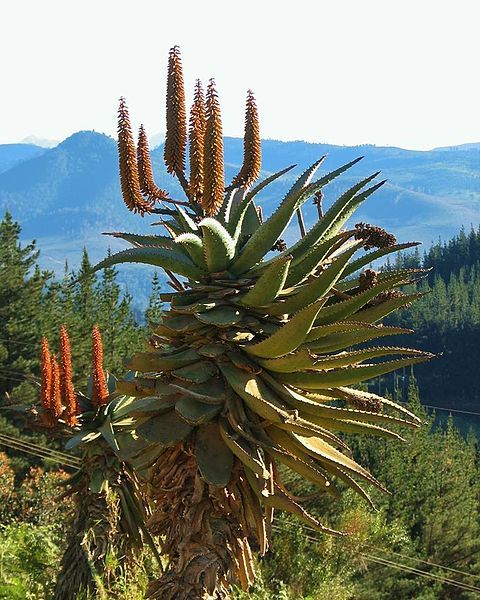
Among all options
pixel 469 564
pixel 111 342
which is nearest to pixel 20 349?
pixel 111 342

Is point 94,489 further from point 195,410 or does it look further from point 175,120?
point 175,120

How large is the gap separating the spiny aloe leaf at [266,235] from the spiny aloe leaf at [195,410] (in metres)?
0.56

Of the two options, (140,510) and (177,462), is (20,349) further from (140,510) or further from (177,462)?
(177,462)

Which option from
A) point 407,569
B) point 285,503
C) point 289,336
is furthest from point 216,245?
point 407,569

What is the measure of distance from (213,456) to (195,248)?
794 millimetres

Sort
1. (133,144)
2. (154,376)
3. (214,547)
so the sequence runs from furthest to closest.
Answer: (133,144) → (154,376) → (214,547)

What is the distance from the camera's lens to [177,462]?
335 centimetres

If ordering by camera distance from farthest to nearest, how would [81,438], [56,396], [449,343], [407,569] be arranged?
1. [449,343]
2. [407,569]
3. [81,438]
4. [56,396]

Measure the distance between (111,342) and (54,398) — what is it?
46178 mm

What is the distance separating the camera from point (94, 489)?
20.6 feet

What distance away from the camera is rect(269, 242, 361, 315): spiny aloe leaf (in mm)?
3138

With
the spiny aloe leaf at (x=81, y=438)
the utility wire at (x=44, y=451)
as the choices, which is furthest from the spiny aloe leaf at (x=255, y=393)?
the utility wire at (x=44, y=451)

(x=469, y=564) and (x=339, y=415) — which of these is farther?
(x=469, y=564)

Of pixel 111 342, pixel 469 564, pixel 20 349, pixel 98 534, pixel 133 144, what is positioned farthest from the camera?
pixel 111 342
